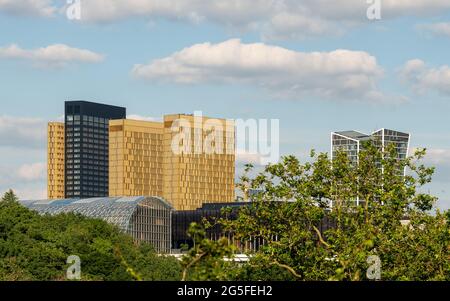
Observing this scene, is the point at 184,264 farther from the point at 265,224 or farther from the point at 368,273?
the point at 265,224

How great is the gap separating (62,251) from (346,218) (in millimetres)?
69672

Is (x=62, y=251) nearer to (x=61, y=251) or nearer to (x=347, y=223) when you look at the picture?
(x=61, y=251)

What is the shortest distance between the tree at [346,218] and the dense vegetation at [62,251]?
39.3 meters

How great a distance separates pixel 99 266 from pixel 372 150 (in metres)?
65.6

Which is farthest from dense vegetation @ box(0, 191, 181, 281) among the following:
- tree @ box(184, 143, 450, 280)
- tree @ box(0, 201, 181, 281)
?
tree @ box(184, 143, 450, 280)

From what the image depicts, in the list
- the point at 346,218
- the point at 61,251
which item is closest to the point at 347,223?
the point at 346,218

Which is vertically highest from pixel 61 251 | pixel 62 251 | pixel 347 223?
pixel 347 223

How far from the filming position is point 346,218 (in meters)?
53.4

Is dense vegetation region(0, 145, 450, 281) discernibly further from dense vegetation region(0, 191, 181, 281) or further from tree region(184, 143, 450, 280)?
dense vegetation region(0, 191, 181, 281)

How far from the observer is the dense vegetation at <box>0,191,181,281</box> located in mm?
110500

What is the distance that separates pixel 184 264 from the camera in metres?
22.1

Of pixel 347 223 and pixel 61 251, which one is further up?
pixel 347 223
